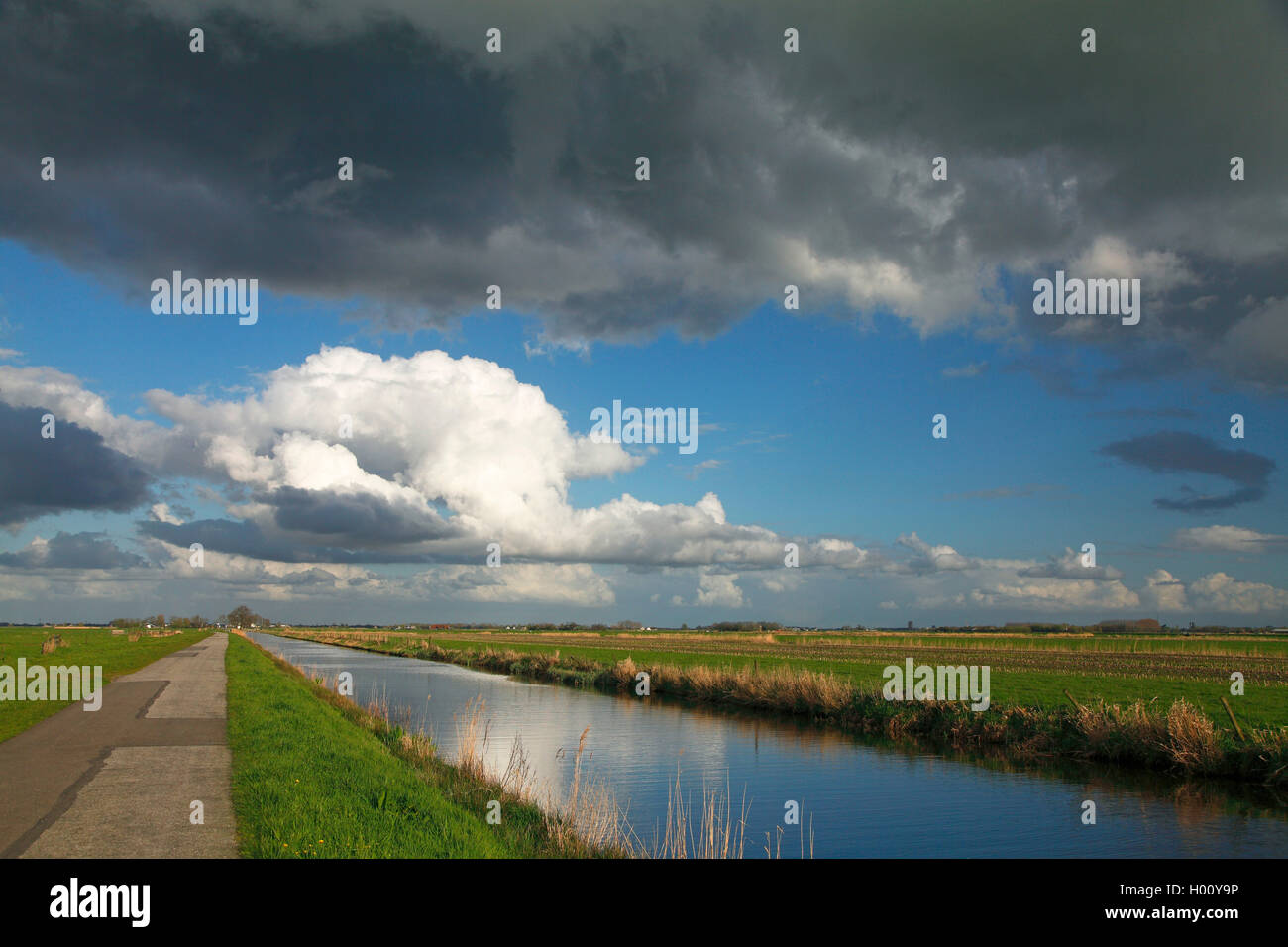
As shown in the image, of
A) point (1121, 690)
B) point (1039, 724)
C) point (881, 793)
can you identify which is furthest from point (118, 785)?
point (1121, 690)

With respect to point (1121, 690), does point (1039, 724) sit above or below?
above

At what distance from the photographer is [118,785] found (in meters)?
13.4

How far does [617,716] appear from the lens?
1367 inches

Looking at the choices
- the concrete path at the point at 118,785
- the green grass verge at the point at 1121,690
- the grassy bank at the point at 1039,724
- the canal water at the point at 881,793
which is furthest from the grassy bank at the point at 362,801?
the green grass verge at the point at 1121,690

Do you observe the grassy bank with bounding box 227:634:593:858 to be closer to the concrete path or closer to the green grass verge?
the concrete path

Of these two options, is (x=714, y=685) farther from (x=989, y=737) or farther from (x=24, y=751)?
(x=24, y=751)

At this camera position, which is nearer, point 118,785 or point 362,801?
point 362,801

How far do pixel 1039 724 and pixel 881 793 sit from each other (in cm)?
875

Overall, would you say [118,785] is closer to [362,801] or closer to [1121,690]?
[362,801]

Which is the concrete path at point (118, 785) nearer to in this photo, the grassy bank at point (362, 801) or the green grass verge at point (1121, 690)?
the grassy bank at point (362, 801)

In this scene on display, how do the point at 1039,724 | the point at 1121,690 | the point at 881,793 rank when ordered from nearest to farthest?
the point at 881,793, the point at 1039,724, the point at 1121,690

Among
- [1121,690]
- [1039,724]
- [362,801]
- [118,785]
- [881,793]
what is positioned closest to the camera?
[362,801]
